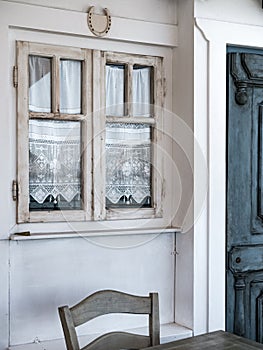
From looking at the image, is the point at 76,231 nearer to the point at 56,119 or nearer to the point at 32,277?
the point at 32,277

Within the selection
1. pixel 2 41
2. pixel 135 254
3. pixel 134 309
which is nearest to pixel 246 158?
pixel 135 254

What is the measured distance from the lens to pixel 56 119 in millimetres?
3072

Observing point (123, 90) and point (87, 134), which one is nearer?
point (87, 134)

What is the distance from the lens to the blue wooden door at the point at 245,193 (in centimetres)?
338

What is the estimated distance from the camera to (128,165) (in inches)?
129

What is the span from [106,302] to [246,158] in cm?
143

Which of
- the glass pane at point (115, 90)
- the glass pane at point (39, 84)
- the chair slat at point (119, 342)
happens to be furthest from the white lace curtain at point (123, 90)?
the chair slat at point (119, 342)

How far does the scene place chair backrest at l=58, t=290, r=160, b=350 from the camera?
7.34ft

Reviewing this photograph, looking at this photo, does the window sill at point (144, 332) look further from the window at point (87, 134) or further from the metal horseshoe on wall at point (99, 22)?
the metal horseshoe on wall at point (99, 22)

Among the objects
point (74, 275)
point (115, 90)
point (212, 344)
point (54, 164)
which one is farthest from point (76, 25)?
point (212, 344)

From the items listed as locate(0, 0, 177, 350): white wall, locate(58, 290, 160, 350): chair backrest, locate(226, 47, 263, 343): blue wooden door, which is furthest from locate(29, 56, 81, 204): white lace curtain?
locate(226, 47, 263, 343): blue wooden door

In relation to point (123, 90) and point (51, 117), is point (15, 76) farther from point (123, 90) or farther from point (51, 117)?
point (123, 90)

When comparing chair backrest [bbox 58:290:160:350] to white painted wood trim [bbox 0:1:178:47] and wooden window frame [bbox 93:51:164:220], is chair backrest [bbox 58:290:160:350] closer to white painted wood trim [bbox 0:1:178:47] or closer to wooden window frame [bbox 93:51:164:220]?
wooden window frame [bbox 93:51:164:220]

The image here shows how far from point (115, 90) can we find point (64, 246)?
93 cm
